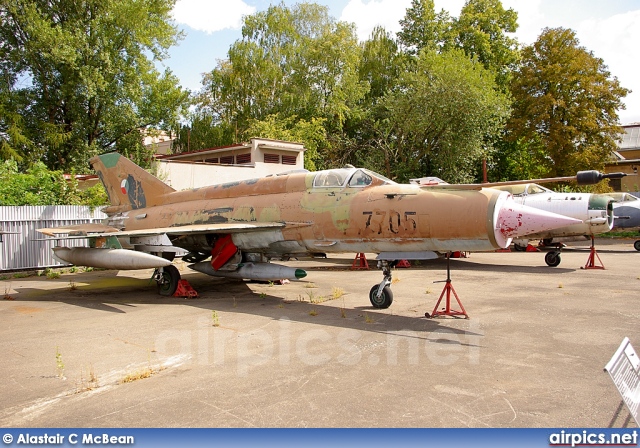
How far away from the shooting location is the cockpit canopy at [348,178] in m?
9.99

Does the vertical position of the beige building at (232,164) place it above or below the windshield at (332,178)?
above

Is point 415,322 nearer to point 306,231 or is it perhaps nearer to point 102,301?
point 306,231

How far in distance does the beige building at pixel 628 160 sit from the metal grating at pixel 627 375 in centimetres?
3927

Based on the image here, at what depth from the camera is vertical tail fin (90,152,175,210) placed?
1443 centimetres

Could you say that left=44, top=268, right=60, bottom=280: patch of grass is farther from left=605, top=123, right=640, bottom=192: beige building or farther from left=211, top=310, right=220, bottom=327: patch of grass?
left=605, top=123, right=640, bottom=192: beige building

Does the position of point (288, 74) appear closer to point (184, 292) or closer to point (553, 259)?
point (553, 259)

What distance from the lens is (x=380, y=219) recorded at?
9273 mm

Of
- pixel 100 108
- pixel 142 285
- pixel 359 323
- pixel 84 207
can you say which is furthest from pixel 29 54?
pixel 359 323

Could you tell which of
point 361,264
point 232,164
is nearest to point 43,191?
point 232,164

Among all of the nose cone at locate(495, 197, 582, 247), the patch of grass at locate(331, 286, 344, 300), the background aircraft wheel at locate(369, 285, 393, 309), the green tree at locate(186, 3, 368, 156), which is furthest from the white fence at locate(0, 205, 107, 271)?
Result: the green tree at locate(186, 3, 368, 156)

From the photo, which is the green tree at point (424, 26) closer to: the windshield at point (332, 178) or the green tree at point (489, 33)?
the green tree at point (489, 33)

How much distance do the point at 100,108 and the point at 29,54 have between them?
4.90 m

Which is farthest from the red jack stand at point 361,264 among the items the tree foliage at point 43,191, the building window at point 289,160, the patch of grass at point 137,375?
the building window at point 289,160

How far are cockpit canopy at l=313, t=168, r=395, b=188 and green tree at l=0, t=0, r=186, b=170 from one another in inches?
850
